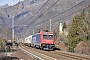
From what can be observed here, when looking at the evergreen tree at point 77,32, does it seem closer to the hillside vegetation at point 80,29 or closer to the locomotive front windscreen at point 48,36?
the hillside vegetation at point 80,29

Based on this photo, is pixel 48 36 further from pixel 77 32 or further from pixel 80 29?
pixel 77 32

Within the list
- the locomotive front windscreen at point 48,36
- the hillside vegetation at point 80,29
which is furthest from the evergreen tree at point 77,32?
the locomotive front windscreen at point 48,36

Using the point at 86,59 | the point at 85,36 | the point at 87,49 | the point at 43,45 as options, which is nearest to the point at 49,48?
the point at 43,45

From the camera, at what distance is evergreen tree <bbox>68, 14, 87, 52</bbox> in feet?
187

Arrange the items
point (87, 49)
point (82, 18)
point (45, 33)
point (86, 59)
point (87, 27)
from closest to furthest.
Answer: point (86, 59)
point (87, 49)
point (45, 33)
point (87, 27)
point (82, 18)

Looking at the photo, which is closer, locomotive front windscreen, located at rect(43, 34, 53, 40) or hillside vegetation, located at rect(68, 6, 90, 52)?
locomotive front windscreen, located at rect(43, 34, 53, 40)

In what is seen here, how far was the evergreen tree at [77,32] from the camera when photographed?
56.9 m

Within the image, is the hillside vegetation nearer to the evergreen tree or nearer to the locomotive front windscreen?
the evergreen tree

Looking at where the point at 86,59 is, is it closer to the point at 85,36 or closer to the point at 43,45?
the point at 43,45

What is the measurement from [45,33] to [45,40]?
1.17 m

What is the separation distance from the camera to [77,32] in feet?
199

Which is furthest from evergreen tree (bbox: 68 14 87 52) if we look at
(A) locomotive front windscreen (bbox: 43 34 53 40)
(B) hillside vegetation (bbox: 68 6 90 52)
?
(A) locomotive front windscreen (bbox: 43 34 53 40)

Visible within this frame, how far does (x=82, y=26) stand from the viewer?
58281 millimetres

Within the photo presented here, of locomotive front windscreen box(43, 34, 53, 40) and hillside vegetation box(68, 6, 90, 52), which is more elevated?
hillside vegetation box(68, 6, 90, 52)
